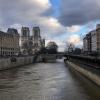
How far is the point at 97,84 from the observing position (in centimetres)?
3972

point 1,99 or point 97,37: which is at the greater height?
point 97,37

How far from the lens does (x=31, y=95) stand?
30734 millimetres

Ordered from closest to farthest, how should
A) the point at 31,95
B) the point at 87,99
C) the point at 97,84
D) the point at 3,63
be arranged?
the point at 87,99 < the point at 31,95 < the point at 97,84 < the point at 3,63

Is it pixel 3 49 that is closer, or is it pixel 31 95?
pixel 31 95

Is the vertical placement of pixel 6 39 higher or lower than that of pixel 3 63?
higher

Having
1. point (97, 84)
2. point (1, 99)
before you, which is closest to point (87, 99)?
point (1, 99)

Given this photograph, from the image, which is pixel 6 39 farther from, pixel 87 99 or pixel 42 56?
pixel 87 99

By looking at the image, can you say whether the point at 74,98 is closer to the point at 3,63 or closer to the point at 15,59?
the point at 3,63

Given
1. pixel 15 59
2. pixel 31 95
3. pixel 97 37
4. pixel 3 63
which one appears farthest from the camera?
pixel 97 37

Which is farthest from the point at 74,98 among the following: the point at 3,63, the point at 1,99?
the point at 3,63

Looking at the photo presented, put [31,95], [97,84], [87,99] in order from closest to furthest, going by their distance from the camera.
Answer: [87,99] → [31,95] → [97,84]

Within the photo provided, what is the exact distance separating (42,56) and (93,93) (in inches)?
6308

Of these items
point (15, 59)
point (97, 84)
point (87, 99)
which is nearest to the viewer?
point (87, 99)

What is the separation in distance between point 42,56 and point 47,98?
163 meters
